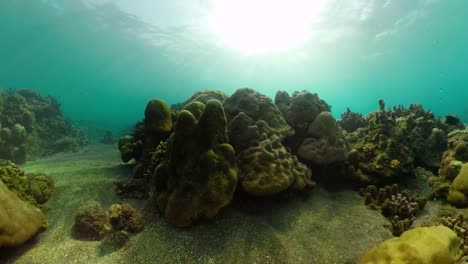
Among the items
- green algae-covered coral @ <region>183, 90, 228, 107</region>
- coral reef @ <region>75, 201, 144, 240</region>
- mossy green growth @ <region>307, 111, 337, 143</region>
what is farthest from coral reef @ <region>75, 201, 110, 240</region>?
mossy green growth @ <region>307, 111, 337, 143</region>

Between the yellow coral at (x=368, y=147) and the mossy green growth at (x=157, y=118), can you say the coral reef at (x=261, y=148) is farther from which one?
the yellow coral at (x=368, y=147)

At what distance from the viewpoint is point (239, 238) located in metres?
4.91

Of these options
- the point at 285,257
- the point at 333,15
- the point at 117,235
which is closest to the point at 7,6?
the point at 333,15

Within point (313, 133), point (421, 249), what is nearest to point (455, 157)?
point (313, 133)

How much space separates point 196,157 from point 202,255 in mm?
1949

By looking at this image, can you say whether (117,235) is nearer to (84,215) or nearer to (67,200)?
(84,215)

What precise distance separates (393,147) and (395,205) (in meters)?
2.42

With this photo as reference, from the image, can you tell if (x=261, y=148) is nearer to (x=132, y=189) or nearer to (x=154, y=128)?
(x=154, y=128)

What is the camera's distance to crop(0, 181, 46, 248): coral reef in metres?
4.23

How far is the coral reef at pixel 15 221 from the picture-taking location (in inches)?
167

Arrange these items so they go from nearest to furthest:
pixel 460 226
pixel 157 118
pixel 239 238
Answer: pixel 239 238 < pixel 460 226 < pixel 157 118

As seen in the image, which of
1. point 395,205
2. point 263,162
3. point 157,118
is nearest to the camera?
point 263,162

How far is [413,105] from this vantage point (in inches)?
486

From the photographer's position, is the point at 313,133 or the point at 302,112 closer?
the point at 313,133
